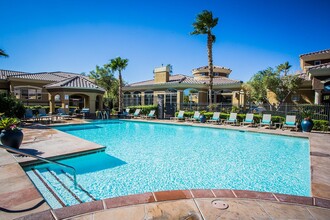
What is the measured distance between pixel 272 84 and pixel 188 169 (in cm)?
2053

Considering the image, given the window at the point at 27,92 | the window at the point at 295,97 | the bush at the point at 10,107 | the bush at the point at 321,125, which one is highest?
the window at the point at 27,92

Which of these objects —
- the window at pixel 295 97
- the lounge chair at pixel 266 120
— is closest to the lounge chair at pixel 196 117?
the lounge chair at pixel 266 120

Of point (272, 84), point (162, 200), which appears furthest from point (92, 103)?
point (272, 84)

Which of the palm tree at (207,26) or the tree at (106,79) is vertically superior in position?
the palm tree at (207,26)

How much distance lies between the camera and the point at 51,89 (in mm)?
20219

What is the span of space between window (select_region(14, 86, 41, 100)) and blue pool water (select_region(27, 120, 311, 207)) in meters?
23.0

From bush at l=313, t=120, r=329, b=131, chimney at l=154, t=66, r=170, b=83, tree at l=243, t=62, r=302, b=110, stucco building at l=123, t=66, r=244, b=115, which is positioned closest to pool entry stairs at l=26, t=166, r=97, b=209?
bush at l=313, t=120, r=329, b=131

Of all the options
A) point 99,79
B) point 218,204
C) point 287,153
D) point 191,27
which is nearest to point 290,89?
point 191,27

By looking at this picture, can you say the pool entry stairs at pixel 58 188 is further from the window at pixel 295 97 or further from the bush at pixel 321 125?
the window at pixel 295 97

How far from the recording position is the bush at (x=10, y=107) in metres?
13.7

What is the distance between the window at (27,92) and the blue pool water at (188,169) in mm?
22965

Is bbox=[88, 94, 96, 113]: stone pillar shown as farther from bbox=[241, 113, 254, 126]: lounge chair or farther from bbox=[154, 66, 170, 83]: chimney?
bbox=[241, 113, 254, 126]: lounge chair

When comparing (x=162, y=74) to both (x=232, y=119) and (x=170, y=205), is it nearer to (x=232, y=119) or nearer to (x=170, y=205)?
(x=232, y=119)

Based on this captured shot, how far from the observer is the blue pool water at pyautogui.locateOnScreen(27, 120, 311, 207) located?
5.07 m
